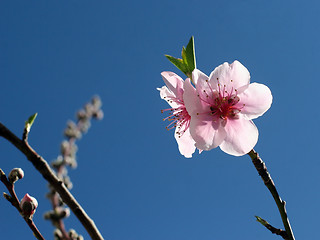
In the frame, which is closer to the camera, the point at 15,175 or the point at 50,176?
the point at 50,176

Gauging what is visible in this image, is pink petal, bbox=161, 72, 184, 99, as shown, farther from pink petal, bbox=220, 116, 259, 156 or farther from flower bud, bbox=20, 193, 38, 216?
flower bud, bbox=20, 193, 38, 216

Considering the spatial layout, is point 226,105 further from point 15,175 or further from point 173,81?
point 15,175

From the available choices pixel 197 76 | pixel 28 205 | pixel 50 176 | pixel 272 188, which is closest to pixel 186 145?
pixel 197 76

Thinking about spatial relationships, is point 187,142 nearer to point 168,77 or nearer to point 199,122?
point 199,122

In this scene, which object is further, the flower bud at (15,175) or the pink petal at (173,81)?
the pink petal at (173,81)

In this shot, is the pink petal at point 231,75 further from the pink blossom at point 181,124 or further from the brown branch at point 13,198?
the brown branch at point 13,198

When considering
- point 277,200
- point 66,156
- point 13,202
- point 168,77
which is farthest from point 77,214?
point 66,156

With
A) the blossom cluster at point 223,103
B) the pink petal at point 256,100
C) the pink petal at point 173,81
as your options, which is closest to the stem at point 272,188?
the blossom cluster at point 223,103
